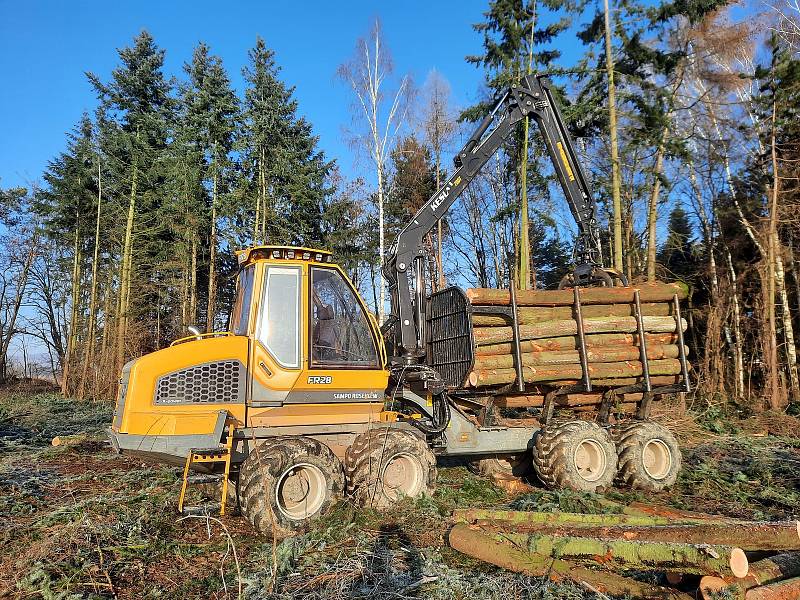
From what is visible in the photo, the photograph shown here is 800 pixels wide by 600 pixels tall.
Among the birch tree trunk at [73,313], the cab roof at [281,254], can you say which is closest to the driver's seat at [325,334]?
the cab roof at [281,254]

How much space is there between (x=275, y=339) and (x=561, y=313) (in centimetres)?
415

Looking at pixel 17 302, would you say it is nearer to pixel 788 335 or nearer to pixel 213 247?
pixel 213 247

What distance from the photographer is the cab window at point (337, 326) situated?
6.43 metres

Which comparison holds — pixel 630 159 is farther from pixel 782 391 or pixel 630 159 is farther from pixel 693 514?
pixel 693 514

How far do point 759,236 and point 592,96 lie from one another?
688cm

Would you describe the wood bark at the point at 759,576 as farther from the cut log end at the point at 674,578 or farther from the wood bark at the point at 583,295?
the wood bark at the point at 583,295

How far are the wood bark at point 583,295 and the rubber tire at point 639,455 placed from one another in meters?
1.87

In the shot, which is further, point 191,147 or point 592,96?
point 191,147

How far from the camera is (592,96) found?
Answer: 16359 millimetres

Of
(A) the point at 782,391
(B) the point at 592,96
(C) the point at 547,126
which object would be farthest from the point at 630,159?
(C) the point at 547,126

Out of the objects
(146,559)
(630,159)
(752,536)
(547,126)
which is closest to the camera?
(752,536)

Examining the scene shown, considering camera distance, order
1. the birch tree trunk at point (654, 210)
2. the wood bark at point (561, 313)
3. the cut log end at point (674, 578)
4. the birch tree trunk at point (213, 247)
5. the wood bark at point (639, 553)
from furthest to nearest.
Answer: the birch tree trunk at point (213, 247) < the birch tree trunk at point (654, 210) < the wood bark at point (561, 313) < the cut log end at point (674, 578) < the wood bark at point (639, 553)

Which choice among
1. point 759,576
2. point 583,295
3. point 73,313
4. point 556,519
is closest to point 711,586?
point 759,576

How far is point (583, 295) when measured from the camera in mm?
7961
